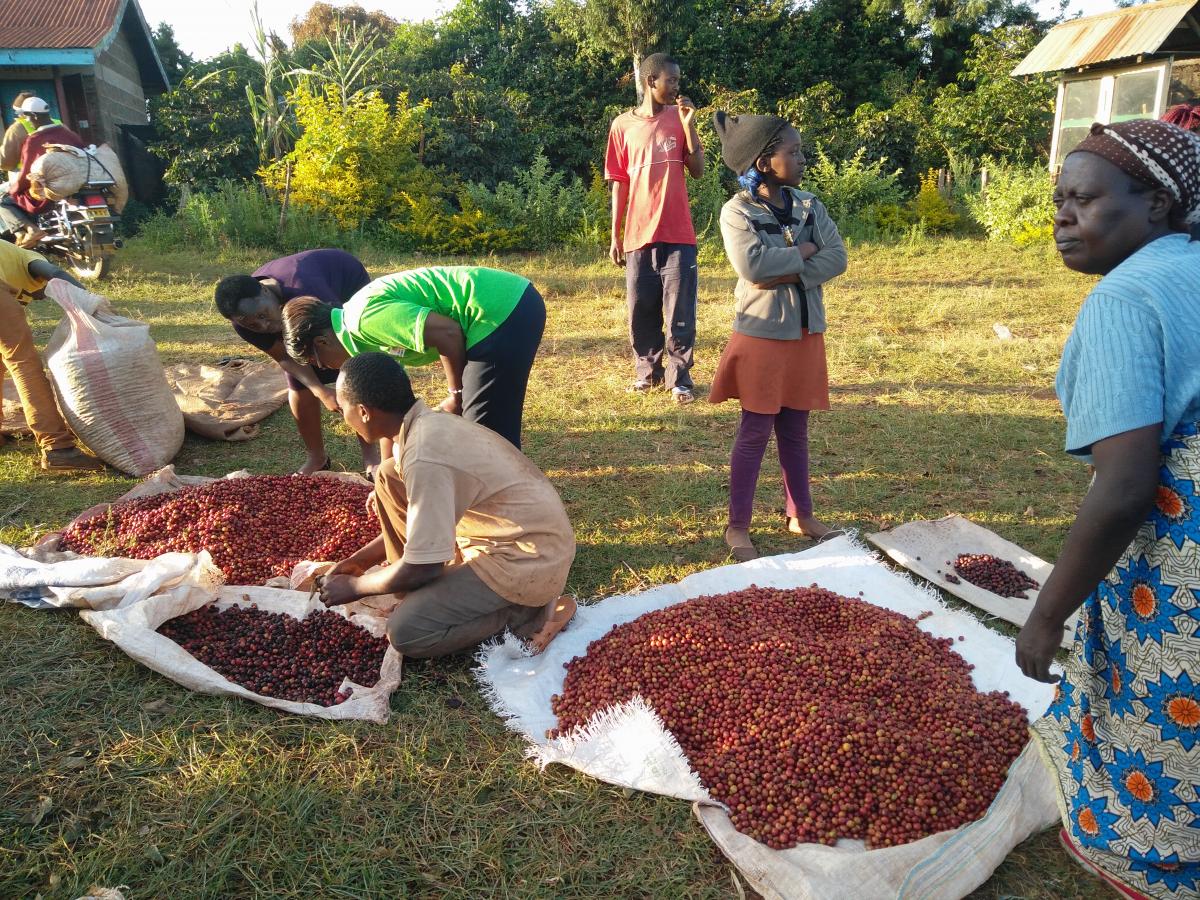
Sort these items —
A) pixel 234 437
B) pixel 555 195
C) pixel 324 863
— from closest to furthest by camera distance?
pixel 324 863 → pixel 234 437 → pixel 555 195

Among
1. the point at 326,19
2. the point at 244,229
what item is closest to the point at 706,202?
the point at 244,229

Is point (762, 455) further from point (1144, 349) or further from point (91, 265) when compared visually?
point (91, 265)

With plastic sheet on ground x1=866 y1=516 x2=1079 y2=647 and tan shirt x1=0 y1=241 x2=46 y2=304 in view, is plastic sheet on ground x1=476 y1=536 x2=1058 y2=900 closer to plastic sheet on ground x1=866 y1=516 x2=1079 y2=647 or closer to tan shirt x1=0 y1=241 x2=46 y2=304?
plastic sheet on ground x1=866 y1=516 x2=1079 y2=647

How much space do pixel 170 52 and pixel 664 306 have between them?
Result: 16760 millimetres

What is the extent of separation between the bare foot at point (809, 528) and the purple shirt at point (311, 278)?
89.8 inches

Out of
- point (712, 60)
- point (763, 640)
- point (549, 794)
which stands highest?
point (712, 60)

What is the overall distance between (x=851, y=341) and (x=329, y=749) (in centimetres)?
525

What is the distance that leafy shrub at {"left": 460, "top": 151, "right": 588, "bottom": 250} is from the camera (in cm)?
1076

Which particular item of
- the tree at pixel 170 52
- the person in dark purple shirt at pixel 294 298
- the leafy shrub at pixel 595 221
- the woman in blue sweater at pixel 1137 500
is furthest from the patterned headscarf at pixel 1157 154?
the tree at pixel 170 52

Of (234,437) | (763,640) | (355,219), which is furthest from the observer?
(355,219)

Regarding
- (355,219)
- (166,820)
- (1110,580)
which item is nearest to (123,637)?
(166,820)

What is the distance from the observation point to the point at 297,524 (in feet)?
12.0

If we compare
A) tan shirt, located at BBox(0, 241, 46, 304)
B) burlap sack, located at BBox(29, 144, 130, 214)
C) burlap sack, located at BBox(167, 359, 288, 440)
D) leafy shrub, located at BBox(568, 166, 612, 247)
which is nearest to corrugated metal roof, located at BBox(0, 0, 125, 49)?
Answer: burlap sack, located at BBox(29, 144, 130, 214)

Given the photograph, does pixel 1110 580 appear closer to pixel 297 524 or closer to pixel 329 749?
pixel 329 749
